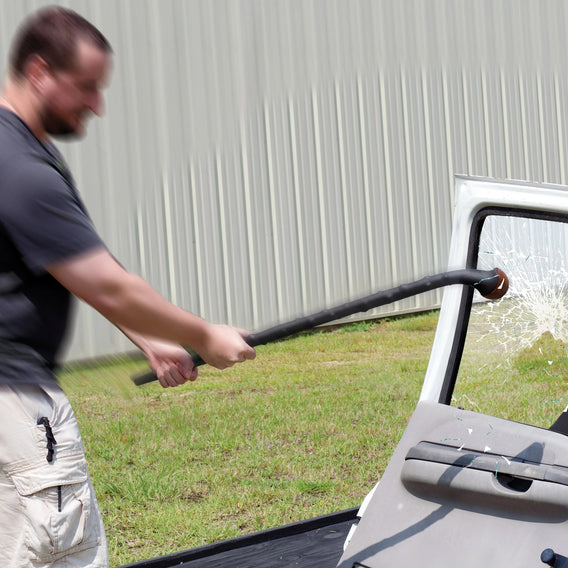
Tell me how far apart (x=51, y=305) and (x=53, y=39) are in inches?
22.9

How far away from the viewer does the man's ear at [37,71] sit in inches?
74.5

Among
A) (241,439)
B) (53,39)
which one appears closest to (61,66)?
(53,39)

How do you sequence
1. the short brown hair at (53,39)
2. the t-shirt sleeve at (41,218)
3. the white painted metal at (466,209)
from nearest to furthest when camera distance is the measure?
the t-shirt sleeve at (41,218)
the short brown hair at (53,39)
the white painted metal at (466,209)

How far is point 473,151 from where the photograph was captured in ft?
33.8

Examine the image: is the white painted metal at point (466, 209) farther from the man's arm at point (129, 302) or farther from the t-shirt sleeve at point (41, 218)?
the t-shirt sleeve at point (41, 218)

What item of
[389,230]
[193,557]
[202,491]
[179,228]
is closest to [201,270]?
[179,228]

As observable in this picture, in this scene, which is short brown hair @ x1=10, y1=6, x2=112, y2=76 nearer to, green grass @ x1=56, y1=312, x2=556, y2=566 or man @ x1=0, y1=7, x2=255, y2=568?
man @ x1=0, y1=7, x2=255, y2=568

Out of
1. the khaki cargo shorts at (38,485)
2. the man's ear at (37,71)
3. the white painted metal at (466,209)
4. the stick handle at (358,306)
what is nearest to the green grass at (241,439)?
the white painted metal at (466,209)

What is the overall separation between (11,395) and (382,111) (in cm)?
811

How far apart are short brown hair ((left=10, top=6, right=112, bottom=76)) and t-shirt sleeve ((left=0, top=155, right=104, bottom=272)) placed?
26cm

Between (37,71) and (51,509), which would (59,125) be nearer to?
(37,71)

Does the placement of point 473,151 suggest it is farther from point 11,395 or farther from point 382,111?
point 11,395

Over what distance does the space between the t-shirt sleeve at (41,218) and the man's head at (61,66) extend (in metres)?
0.18

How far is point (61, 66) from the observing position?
6.17ft
